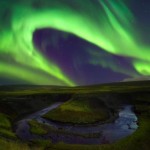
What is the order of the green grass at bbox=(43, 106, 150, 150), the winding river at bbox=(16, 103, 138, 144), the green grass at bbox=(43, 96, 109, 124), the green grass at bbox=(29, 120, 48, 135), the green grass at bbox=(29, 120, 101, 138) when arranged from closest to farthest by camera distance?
the green grass at bbox=(43, 106, 150, 150) → the winding river at bbox=(16, 103, 138, 144) → the green grass at bbox=(29, 120, 101, 138) → the green grass at bbox=(29, 120, 48, 135) → the green grass at bbox=(43, 96, 109, 124)

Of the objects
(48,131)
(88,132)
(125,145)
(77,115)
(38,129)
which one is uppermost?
(77,115)

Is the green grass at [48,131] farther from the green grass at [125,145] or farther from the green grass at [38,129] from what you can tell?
the green grass at [125,145]

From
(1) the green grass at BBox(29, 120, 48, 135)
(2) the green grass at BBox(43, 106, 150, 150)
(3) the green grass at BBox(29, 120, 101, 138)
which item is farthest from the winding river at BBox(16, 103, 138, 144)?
(2) the green grass at BBox(43, 106, 150, 150)

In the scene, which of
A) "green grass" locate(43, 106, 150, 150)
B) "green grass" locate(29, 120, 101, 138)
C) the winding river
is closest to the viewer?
"green grass" locate(43, 106, 150, 150)

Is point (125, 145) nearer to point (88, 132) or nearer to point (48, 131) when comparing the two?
point (88, 132)

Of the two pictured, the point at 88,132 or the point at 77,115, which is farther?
the point at 77,115

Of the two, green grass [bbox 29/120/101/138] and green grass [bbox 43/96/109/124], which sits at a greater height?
green grass [bbox 43/96/109/124]

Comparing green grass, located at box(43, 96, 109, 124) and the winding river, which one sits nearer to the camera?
the winding river

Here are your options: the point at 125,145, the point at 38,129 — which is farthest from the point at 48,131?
the point at 125,145

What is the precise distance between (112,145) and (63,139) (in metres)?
10.3

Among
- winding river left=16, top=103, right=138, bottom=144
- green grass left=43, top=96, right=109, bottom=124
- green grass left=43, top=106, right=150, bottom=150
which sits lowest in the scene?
green grass left=43, top=106, right=150, bottom=150

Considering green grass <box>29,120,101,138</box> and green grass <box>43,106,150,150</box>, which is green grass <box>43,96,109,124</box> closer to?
green grass <box>29,120,101,138</box>

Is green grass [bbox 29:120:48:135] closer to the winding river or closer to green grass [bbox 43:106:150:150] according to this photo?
the winding river

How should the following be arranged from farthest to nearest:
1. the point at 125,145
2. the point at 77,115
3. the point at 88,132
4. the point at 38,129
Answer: the point at 77,115, the point at 38,129, the point at 88,132, the point at 125,145
